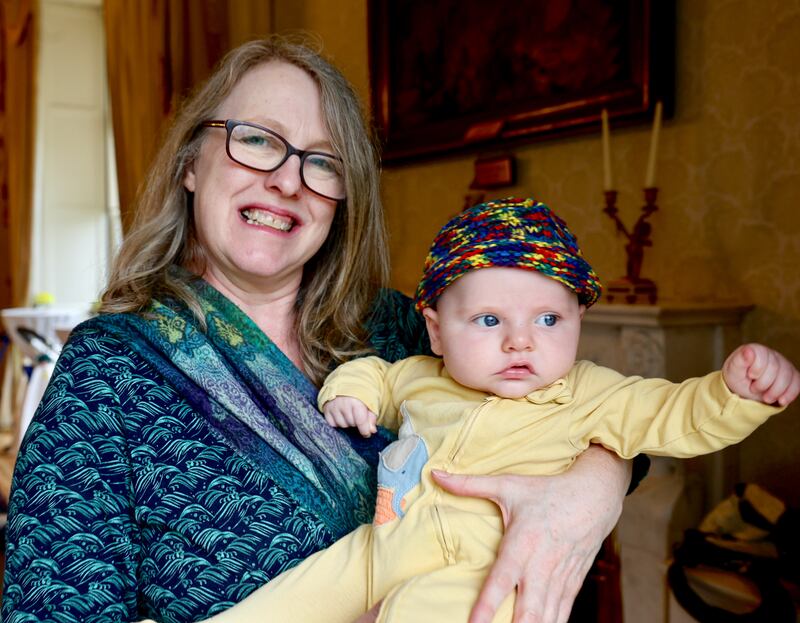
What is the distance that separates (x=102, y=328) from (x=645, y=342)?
1.67 meters

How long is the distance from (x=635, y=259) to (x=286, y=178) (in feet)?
4.92

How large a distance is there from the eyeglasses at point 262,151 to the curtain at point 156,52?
9.29ft

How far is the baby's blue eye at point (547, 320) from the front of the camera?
107 centimetres

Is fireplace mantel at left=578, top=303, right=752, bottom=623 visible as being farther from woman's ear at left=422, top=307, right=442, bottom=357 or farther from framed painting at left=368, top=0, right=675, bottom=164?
woman's ear at left=422, top=307, right=442, bottom=357

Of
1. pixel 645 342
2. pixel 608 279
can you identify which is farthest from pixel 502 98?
pixel 645 342

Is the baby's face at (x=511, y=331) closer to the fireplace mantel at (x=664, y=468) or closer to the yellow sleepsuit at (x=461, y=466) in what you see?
the yellow sleepsuit at (x=461, y=466)

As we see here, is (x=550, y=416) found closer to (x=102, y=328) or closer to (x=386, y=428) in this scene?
(x=386, y=428)

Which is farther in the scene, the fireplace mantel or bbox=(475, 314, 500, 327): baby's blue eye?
the fireplace mantel

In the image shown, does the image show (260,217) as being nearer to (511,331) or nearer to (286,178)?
(286,178)

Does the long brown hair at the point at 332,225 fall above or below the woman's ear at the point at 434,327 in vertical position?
above

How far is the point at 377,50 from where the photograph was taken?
3.73 metres

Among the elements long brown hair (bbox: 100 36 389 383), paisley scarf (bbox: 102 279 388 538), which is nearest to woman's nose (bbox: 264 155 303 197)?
long brown hair (bbox: 100 36 389 383)

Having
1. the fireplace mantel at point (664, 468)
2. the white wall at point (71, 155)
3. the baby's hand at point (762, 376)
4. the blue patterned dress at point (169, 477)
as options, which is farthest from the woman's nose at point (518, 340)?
the white wall at point (71, 155)

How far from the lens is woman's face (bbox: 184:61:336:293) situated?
52.9 inches
